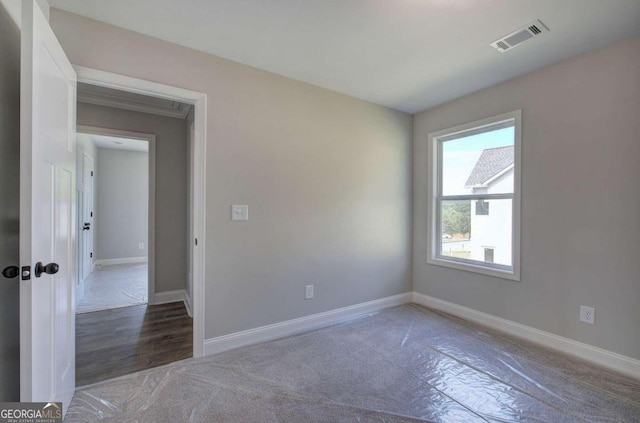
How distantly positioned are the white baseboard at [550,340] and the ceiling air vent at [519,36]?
248 centimetres

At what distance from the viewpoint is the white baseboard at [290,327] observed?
2.41 metres

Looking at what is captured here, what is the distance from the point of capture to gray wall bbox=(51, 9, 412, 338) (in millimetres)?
2234

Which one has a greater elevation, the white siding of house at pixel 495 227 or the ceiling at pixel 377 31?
the ceiling at pixel 377 31

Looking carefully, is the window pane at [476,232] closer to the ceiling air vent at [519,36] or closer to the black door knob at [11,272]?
the ceiling air vent at [519,36]

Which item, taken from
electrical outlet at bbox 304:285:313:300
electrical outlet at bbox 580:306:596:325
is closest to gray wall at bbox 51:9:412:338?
electrical outlet at bbox 304:285:313:300

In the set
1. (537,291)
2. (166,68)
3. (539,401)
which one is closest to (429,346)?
(539,401)

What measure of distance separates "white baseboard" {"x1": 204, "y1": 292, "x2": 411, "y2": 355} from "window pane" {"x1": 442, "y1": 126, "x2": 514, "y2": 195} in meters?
1.64

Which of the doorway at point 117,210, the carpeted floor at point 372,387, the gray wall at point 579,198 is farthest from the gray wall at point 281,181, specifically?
the doorway at point 117,210

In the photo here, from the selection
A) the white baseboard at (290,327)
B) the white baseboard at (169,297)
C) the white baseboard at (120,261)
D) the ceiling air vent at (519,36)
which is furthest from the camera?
the white baseboard at (120,261)

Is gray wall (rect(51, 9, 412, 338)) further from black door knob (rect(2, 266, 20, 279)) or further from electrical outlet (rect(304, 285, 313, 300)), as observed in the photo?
black door knob (rect(2, 266, 20, 279))

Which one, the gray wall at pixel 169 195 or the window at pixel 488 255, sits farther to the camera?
the gray wall at pixel 169 195

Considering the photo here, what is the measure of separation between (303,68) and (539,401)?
308 cm

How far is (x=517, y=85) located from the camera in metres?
2.72

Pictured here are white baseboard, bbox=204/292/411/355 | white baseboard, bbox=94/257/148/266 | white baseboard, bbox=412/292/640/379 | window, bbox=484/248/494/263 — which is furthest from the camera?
white baseboard, bbox=94/257/148/266
